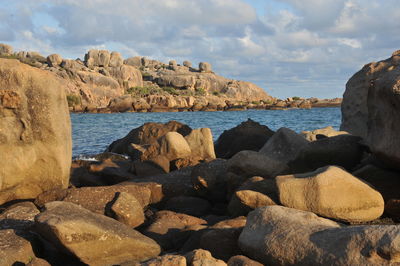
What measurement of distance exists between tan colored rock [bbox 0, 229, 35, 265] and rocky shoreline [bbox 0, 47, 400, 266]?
1 cm

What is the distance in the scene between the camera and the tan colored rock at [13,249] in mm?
5641

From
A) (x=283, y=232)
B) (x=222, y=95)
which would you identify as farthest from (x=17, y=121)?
(x=222, y=95)

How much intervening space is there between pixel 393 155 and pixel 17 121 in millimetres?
6493

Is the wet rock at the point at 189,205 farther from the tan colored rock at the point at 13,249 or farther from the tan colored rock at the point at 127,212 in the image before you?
the tan colored rock at the point at 13,249

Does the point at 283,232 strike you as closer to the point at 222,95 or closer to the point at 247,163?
the point at 247,163

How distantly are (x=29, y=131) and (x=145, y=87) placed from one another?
10241 cm

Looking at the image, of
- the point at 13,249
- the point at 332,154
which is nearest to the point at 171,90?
the point at 332,154

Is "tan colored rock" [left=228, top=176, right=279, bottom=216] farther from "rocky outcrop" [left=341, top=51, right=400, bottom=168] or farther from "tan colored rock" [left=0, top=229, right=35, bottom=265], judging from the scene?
"tan colored rock" [left=0, top=229, right=35, bottom=265]

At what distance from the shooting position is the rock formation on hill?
86875mm

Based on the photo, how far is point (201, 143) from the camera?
533 inches

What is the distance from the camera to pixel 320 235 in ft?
15.8

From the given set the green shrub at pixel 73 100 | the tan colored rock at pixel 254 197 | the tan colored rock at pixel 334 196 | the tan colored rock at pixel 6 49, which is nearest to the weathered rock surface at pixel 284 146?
the tan colored rock at pixel 254 197

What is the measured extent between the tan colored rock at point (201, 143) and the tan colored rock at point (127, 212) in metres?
6.09

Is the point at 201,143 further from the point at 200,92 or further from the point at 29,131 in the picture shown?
the point at 200,92
